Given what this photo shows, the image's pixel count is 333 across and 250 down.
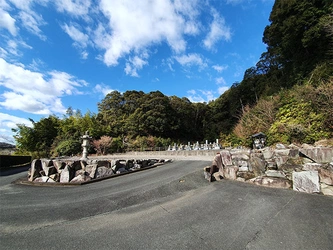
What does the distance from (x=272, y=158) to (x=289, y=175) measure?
1.53 feet

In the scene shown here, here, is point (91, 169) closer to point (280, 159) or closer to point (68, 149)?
point (280, 159)

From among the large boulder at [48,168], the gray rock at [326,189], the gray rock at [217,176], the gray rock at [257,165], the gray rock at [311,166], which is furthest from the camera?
the large boulder at [48,168]

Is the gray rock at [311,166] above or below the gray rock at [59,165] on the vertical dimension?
below

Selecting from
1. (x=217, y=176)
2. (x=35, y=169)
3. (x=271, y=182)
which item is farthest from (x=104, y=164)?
(x=271, y=182)

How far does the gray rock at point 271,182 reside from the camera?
310cm

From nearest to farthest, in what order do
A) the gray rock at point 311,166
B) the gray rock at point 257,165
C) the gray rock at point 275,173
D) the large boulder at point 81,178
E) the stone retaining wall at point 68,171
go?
the gray rock at point 311,166 < the gray rock at point 275,173 < the gray rock at point 257,165 < the large boulder at point 81,178 < the stone retaining wall at point 68,171

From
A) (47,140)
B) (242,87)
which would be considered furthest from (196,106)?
(47,140)

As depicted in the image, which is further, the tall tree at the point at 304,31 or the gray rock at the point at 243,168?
the tall tree at the point at 304,31

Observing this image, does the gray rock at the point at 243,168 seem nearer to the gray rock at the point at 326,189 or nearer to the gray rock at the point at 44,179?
the gray rock at the point at 326,189

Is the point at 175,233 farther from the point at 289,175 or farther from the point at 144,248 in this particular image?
the point at 289,175

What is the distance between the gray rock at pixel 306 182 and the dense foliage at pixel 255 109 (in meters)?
2.10

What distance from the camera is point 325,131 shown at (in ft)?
13.7

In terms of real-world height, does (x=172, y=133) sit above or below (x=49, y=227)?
above

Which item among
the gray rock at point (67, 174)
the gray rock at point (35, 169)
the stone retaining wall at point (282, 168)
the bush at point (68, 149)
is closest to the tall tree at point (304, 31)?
the stone retaining wall at point (282, 168)
